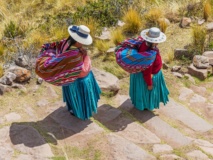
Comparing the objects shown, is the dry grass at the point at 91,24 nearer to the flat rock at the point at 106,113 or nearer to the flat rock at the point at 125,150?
the flat rock at the point at 106,113

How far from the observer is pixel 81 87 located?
5.38 m

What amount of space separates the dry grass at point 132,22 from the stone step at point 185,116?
8.55 ft

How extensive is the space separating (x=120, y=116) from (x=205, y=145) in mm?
1295

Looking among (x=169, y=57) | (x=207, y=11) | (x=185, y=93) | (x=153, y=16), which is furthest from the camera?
(x=207, y=11)

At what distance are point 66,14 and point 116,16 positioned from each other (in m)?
1.23

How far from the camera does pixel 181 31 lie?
8664mm

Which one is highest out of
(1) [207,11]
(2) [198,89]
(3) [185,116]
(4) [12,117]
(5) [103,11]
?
(4) [12,117]

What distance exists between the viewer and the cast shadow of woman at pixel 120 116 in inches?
225

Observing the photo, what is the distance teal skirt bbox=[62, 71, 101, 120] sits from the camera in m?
5.37

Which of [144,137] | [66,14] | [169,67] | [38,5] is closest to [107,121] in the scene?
[144,137]

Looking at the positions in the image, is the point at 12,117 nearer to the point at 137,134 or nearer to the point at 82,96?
the point at 82,96

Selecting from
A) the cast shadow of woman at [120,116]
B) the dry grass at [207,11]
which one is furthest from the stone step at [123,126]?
the dry grass at [207,11]

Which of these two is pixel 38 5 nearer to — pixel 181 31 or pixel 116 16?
pixel 116 16

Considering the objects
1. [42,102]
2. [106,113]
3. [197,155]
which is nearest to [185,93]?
[106,113]
